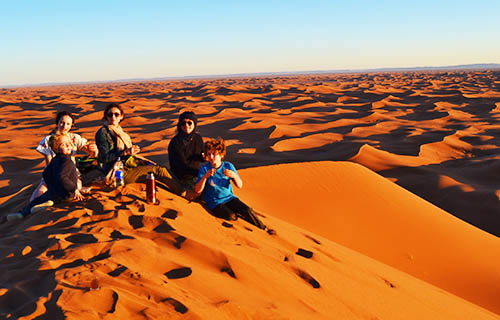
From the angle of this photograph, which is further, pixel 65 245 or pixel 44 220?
pixel 44 220

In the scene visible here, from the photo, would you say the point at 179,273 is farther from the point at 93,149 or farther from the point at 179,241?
the point at 93,149

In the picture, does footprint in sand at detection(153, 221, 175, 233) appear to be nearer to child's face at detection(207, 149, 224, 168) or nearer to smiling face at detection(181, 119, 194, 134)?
child's face at detection(207, 149, 224, 168)

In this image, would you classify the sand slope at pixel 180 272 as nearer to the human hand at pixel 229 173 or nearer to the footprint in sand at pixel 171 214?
the footprint in sand at pixel 171 214

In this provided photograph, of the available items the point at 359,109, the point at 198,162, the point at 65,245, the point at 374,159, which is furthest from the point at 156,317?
the point at 359,109

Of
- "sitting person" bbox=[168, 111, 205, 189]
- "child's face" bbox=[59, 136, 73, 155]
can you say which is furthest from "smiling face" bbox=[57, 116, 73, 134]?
"sitting person" bbox=[168, 111, 205, 189]

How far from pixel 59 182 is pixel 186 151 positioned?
1543mm

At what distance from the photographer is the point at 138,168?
4.58 m

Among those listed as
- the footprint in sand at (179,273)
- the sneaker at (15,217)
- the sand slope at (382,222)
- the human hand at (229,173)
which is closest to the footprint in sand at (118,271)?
the footprint in sand at (179,273)

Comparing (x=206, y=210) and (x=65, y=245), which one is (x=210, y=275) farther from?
(x=206, y=210)

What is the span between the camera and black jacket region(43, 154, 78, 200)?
13.0ft

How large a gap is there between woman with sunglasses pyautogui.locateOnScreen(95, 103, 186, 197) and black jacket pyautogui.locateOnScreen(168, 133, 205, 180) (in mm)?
262

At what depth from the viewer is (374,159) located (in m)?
8.90

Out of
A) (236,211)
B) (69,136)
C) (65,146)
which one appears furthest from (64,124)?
(236,211)

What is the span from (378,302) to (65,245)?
2.51 m
